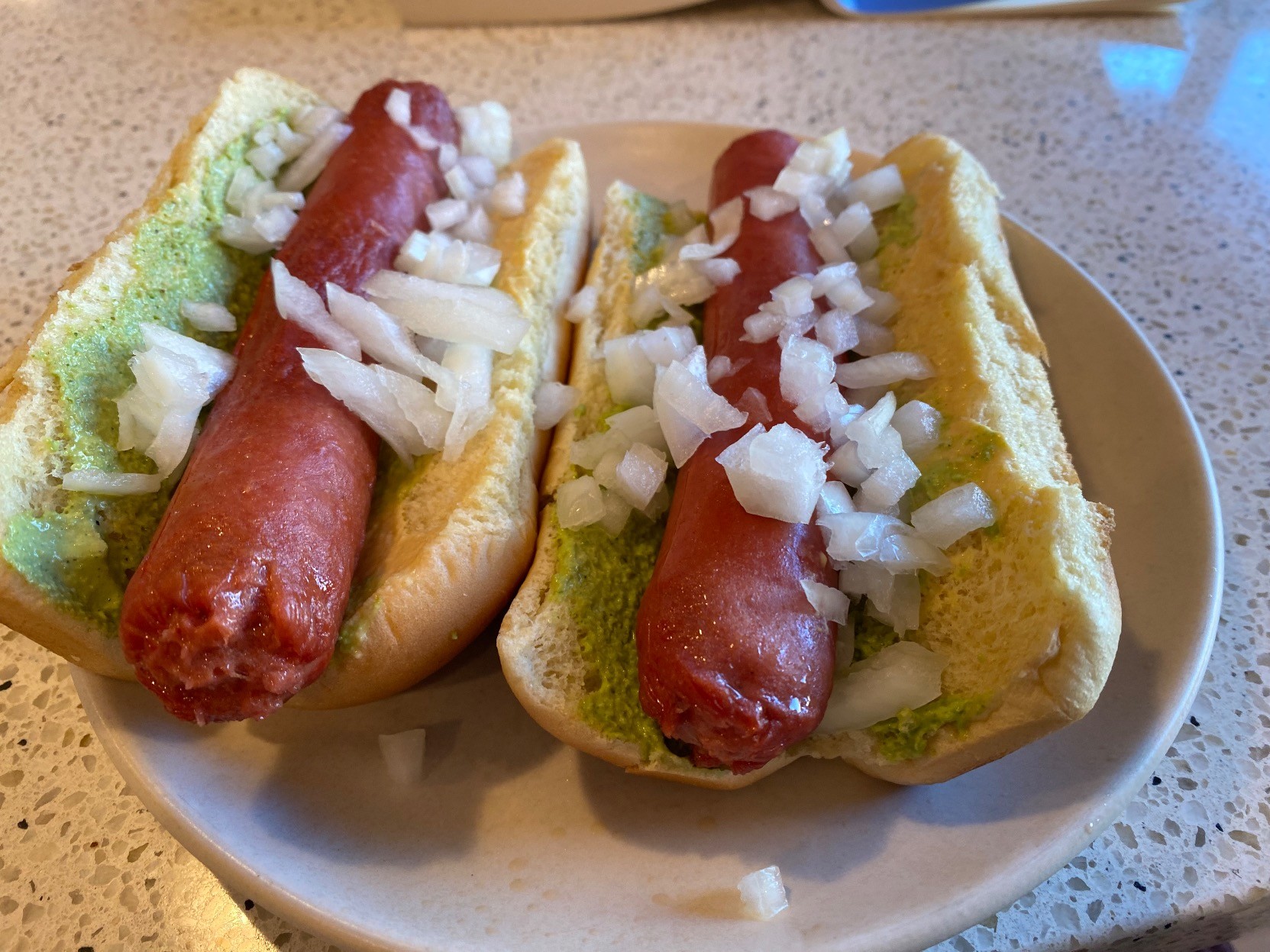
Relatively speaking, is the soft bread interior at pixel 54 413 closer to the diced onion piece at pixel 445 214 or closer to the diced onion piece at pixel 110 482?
the diced onion piece at pixel 110 482

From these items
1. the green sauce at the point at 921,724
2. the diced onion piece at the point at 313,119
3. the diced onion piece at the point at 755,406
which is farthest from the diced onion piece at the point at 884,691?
the diced onion piece at the point at 313,119

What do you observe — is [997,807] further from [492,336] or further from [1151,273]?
[1151,273]

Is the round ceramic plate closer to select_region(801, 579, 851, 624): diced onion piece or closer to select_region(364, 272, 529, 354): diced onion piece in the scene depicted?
select_region(801, 579, 851, 624): diced onion piece

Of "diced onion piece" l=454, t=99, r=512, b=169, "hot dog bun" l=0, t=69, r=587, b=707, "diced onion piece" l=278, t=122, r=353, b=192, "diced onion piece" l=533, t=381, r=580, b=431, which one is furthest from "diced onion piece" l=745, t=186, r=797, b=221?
"diced onion piece" l=278, t=122, r=353, b=192

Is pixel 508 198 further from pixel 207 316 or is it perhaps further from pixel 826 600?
pixel 826 600

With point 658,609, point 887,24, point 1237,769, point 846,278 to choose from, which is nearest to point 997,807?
point 1237,769

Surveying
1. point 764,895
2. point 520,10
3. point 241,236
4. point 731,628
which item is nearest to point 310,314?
point 241,236
